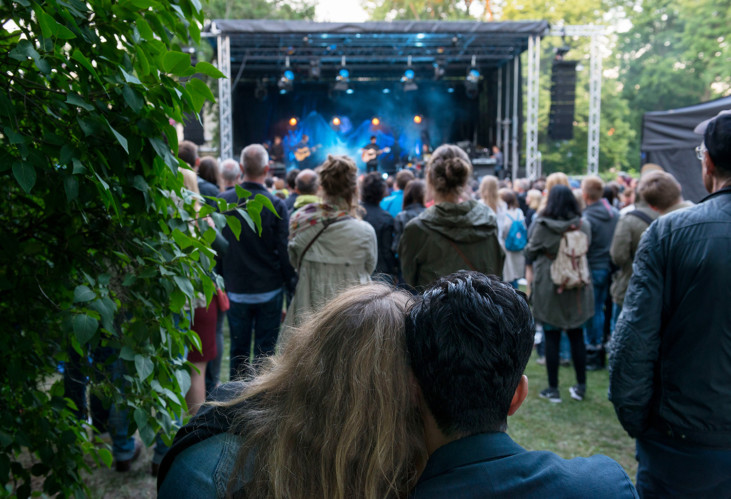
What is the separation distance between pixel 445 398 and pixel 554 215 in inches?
166

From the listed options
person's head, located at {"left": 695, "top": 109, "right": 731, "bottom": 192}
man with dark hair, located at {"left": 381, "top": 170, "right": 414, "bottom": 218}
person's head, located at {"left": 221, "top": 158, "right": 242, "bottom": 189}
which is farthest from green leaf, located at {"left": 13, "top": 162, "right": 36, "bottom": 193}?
man with dark hair, located at {"left": 381, "top": 170, "right": 414, "bottom": 218}

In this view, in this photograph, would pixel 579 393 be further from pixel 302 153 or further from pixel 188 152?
pixel 302 153

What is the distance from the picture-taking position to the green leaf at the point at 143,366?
1.39 m

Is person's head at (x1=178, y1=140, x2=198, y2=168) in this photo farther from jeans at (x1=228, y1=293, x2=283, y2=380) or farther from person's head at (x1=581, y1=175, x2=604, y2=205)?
person's head at (x1=581, y1=175, x2=604, y2=205)

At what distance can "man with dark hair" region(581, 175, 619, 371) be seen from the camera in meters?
5.52

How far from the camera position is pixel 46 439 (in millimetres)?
1599

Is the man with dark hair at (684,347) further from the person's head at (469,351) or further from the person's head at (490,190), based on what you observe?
the person's head at (490,190)

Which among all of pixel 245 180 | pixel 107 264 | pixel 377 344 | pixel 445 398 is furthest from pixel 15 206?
pixel 245 180

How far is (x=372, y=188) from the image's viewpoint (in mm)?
4820

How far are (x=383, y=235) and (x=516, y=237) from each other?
6.28 feet

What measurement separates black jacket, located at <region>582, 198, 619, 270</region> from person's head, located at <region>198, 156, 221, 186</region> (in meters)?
3.26

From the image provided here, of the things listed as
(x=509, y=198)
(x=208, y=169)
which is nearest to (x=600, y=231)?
(x=509, y=198)

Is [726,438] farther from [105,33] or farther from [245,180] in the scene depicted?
[245,180]

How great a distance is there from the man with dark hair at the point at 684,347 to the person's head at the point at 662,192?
2114 mm
